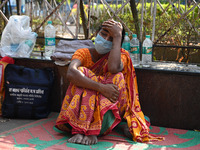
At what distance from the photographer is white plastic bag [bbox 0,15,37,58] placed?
3.87m

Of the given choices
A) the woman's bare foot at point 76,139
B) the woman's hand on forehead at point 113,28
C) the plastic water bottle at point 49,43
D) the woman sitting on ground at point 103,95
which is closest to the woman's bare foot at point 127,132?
the woman sitting on ground at point 103,95

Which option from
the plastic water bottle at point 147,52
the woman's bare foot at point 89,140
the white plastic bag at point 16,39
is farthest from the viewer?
the white plastic bag at point 16,39

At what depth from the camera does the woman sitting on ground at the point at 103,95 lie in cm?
286

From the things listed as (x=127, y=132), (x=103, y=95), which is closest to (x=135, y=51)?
(x=103, y=95)

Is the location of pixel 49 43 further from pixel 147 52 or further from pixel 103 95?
pixel 103 95

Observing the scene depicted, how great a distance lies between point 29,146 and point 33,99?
0.90 metres

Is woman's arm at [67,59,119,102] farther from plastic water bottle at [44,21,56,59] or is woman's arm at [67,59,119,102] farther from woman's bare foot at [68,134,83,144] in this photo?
plastic water bottle at [44,21,56,59]

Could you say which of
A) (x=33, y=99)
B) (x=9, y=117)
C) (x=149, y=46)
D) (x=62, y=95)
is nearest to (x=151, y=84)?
(x=149, y=46)

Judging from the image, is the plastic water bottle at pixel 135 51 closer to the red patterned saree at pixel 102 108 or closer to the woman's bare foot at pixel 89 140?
the red patterned saree at pixel 102 108

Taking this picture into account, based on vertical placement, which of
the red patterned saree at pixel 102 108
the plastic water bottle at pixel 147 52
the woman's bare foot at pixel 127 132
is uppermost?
the plastic water bottle at pixel 147 52

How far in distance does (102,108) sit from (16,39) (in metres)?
1.69

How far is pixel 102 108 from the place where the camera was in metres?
2.85

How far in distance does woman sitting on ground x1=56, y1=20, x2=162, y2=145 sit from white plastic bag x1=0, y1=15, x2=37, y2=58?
3.44ft

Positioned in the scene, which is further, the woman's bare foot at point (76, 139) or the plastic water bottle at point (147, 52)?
the plastic water bottle at point (147, 52)
